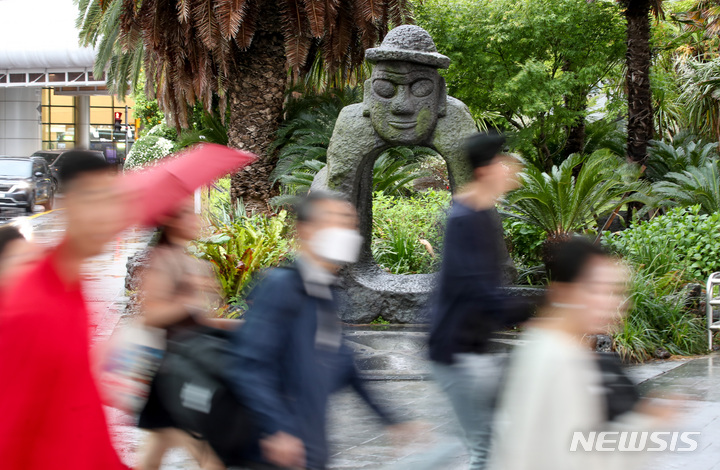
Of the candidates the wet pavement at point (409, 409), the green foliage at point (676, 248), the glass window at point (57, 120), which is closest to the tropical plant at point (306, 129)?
the wet pavement at point (409, 409)

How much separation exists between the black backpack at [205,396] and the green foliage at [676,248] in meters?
6.59

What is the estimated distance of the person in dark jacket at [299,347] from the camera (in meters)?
2.86

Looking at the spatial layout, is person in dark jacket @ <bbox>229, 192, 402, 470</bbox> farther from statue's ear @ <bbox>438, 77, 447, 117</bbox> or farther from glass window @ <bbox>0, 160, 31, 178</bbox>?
glass window @ <bbox>0, 160, 31, 178</bbox>

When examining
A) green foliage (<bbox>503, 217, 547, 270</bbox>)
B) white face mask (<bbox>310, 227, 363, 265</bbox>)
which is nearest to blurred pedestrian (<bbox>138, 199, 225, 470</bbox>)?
white face mask (<bbox>310, 227, 363, 265</bbox>)

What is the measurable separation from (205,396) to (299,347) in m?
0.39

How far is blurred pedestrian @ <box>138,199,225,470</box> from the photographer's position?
3.09 m

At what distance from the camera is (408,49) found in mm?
8328

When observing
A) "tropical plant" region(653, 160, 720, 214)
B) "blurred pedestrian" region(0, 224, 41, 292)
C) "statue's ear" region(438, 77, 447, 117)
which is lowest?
"blurred pedestrian" region(0, 224, 41, 292)

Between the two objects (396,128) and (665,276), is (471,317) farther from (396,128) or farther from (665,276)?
(665,276)

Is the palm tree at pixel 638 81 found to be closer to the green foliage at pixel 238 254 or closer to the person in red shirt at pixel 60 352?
the green foliage at pixel 238 254

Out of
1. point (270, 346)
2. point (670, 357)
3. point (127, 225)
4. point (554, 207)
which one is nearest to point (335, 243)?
point (270, 346)

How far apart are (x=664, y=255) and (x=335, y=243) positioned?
6.70m

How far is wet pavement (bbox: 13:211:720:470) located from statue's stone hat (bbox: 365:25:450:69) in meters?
2.94

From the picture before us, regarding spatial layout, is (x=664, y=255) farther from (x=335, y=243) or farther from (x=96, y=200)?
(x=96, y=200)
